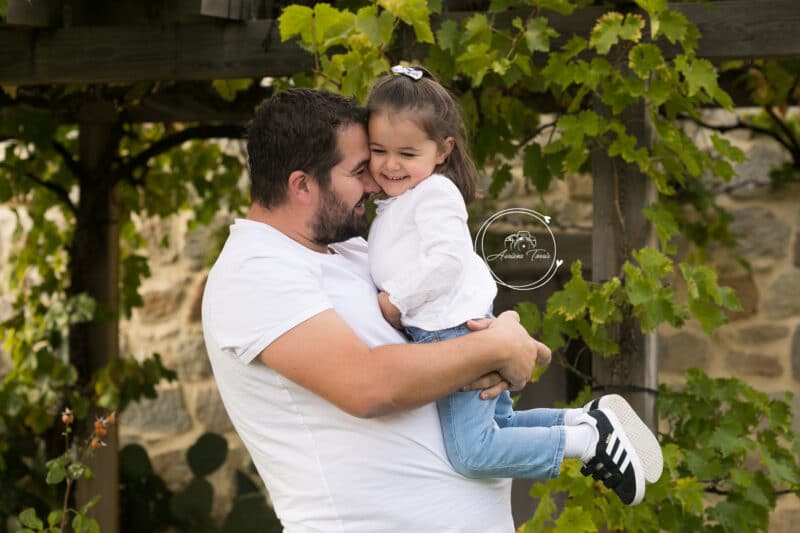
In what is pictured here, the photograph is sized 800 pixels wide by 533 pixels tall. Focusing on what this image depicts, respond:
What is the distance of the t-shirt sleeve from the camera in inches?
71.0

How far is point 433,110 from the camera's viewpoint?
2.12m

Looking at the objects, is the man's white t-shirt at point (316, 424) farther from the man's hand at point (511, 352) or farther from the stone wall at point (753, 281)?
the stone wall at point (753, 281)

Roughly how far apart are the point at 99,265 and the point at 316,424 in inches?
110

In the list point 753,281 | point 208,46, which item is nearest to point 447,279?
point 208,46

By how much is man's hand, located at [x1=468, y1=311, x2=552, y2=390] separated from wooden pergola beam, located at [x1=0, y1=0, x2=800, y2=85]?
1401 mm

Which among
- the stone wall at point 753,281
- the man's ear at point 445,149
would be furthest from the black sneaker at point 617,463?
the stone wall at point 753,281

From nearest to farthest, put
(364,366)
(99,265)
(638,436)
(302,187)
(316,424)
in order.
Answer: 1. (364,366)
2. (316,424)
3. (302,187)
4. (638,436)
5. (99,265)

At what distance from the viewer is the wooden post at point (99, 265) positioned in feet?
14.6

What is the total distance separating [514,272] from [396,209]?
0.59 m

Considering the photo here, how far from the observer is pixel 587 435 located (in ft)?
6.92

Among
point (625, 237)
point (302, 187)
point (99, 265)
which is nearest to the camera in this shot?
point (302, 187)

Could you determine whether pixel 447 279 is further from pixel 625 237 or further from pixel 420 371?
pixel 625 237

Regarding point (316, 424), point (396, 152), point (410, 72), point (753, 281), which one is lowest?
point (753, 281)

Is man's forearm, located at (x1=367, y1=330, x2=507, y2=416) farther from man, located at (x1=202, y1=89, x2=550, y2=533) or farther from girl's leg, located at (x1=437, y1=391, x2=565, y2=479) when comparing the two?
girl's leg, located at (x1=437, y1=391, x2=565, y2=479)
